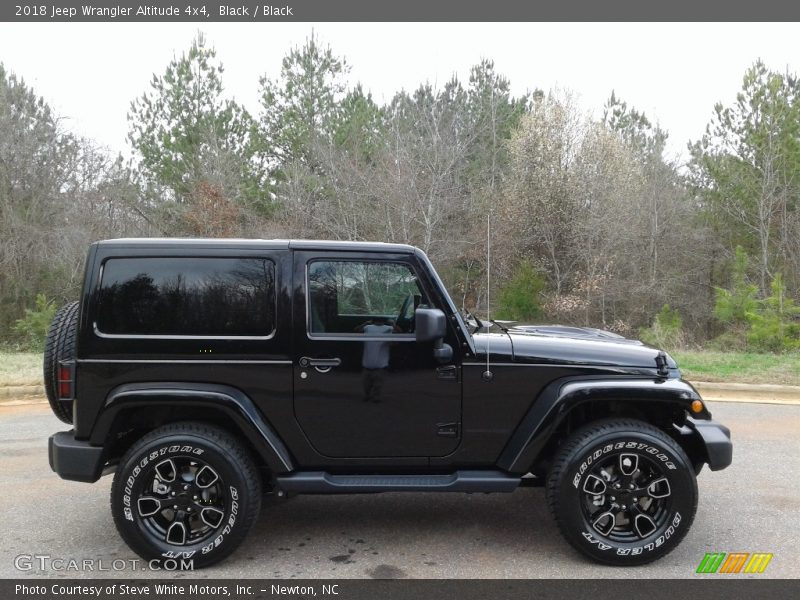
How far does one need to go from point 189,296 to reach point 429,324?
1447 mm

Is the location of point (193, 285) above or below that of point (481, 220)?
below

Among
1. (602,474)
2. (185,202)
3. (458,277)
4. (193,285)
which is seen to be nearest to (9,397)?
(193,285)

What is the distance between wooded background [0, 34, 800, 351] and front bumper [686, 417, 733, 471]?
612 inches

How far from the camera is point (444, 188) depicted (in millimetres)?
19375

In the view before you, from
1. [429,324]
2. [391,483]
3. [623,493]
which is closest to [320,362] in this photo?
[429,324]

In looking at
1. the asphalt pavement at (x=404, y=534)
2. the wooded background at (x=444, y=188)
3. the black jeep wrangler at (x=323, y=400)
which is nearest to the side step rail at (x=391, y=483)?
the black jeep wrangler at (x=323, y=400)

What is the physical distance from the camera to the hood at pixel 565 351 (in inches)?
149

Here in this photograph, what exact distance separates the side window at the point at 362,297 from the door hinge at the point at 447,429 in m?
0.59

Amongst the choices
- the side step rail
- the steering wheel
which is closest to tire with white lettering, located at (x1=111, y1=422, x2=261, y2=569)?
the side step rail

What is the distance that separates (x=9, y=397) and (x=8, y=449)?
114 inches

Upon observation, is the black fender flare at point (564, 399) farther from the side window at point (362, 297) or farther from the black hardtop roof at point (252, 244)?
the black hardtop roof at point (252, 244)

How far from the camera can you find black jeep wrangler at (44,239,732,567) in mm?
3609

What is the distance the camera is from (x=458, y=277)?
2053 centimetres
